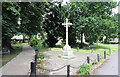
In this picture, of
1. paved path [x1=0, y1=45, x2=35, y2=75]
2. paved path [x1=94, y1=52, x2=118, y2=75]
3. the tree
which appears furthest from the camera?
the tree

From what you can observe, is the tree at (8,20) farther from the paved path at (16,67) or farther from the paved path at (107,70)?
the paved path at (107,70)

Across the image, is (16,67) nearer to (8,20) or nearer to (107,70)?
(107,70)

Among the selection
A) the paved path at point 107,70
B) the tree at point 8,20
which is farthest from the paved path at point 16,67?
the paved path at point 107,70

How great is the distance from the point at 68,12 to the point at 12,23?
35.2 feet

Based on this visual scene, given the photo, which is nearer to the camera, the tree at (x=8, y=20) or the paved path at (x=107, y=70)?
the paved path at (x=107, y=70)

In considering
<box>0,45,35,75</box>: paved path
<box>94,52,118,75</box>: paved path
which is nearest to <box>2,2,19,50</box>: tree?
<box>0,45,35,75</box>: paved path

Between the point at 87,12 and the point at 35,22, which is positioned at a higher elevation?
the point at 87,12

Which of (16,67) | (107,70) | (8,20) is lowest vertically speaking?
(107,70)

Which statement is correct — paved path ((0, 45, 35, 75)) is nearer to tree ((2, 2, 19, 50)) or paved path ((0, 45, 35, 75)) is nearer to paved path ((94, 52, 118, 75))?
tree ((2, 2, 19, 50))

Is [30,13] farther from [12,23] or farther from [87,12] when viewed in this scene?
[87,12]

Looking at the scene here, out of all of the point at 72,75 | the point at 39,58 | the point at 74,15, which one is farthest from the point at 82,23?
the point at 72,75

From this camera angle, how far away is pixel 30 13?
41.7ft

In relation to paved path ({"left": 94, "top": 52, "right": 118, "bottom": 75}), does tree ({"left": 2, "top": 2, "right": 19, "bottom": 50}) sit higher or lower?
higher

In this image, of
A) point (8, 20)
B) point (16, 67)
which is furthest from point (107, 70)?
point (8, 20)
